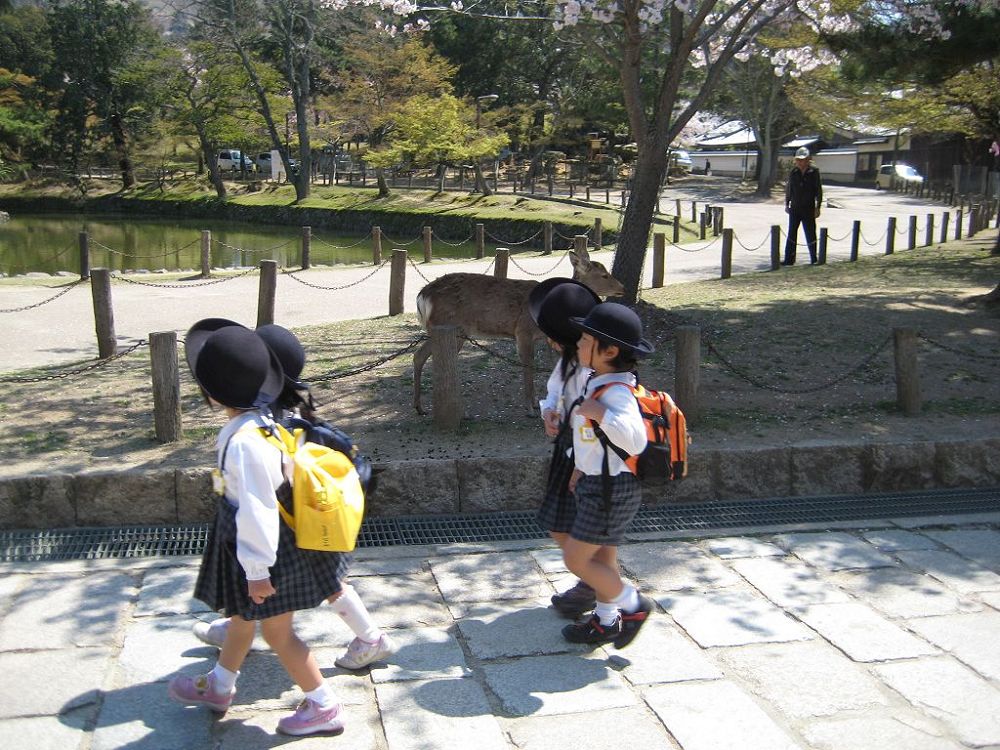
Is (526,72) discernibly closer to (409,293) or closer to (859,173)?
(859,173)

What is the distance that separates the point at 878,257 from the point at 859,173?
3346cm

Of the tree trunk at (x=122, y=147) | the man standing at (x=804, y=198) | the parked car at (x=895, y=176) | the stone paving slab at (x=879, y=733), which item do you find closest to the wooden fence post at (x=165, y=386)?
the stone paving slab at (x=879, y=733)

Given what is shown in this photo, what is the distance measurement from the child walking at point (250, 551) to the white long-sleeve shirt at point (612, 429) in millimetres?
1088

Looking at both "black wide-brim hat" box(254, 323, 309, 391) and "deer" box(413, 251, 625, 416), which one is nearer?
"black wide-brim hat" box(254, 323, 309, 391)

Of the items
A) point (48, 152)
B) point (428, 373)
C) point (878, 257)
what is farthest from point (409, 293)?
point (48, 152)

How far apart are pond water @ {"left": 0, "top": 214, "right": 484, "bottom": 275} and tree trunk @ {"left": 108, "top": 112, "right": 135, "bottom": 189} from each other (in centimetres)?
414

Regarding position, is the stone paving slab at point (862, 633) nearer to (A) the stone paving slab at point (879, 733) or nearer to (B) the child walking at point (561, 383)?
(A) the stone paving slab at point (879, 733)

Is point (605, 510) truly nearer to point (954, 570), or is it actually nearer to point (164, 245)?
point (954, 570)

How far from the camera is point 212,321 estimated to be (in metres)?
3.40

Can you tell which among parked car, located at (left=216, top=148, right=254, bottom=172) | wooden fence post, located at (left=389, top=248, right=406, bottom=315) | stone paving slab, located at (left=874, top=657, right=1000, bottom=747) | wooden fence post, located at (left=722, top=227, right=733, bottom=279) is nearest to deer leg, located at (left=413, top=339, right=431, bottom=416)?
stone paving slab, located at (left=874, top=657, right=1000, bottom=747)

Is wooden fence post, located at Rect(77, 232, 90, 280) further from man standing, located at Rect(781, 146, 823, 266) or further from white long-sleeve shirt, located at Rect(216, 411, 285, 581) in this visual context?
white long-sleeve shirt, located at Rect(216, 411, 285, 581)

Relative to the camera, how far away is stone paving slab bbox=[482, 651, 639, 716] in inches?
138

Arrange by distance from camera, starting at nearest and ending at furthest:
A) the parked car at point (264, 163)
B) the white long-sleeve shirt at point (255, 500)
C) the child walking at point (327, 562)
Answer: the white long-sleeve shirt at point (255, 500), the child walking at point (327, 562), the parked car at point (264, 163)

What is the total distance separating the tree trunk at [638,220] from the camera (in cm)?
913
